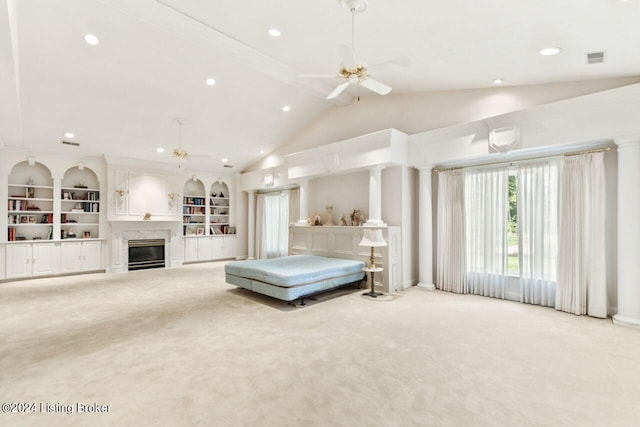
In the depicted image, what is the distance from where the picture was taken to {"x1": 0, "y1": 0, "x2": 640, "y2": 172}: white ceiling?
290 cm

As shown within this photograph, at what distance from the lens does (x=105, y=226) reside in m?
7.41

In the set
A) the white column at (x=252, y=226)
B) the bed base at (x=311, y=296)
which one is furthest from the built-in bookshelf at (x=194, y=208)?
the bed base at (x=311, y=296)

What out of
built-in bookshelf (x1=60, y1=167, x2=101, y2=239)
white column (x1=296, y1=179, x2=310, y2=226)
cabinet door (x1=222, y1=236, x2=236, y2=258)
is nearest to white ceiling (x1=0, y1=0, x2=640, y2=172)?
built-in bookshelf (x1=60, y1=167, x2=101, y2=239)

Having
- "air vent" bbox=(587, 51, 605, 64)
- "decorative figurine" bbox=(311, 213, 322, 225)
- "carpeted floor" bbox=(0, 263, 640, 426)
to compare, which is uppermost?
"air vent" bbox=(587, 51, 605, 64)

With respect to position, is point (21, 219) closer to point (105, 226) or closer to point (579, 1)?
point (105, 226)

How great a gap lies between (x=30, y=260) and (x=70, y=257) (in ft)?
2.15

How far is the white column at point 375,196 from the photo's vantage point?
18.0 ft

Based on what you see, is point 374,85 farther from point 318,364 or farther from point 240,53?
point 318,364

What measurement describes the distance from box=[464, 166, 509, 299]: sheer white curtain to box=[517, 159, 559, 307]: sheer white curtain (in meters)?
0.23

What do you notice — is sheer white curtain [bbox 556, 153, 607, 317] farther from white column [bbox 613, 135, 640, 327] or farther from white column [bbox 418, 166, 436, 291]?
white column [bbox 418, 166, 436, 291]

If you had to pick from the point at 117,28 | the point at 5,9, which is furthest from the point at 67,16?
the point at 5,9

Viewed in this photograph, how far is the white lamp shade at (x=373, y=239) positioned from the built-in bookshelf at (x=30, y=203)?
22.6ft

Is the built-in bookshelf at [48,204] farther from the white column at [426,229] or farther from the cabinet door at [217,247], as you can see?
the white column at [426,229]

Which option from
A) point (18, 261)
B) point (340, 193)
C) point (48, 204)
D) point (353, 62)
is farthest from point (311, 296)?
point (48, 204)
